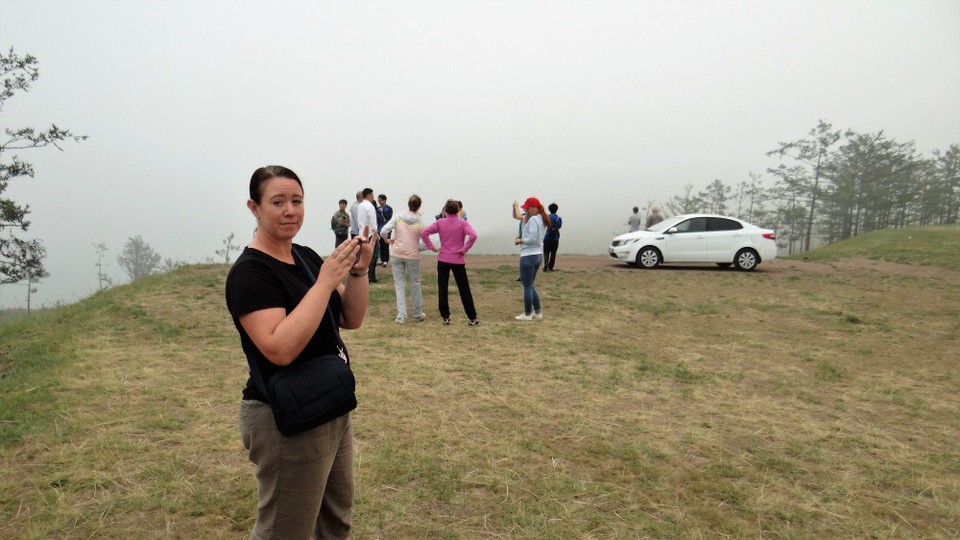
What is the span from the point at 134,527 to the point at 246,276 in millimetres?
2247

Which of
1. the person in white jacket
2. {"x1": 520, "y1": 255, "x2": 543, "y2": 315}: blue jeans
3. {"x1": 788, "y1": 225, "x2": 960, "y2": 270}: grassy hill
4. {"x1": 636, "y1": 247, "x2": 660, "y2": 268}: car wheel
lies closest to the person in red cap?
{"x1": 520, "y1": 255, "x2": 543, "y2": 315}: blue jeans

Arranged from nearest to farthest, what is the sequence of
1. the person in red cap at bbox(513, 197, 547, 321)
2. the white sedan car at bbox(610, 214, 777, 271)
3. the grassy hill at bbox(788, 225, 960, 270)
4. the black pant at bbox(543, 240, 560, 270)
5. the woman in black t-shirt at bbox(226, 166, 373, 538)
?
the woman in black t-shirt at bbox(226, 166, 373, 538) < the person in red cap at bbox(513, 197, 547, 321) < the black pant at bbox(543, 240, 560, 270) < the white sedan car at bbox(610, 214, 777, 271) < the grassy hill at bbox(788, 225, 960, 270)

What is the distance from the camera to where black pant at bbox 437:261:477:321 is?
24.6 ft

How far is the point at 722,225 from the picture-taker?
14227 mm

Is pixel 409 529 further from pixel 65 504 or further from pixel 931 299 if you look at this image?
pixel 931 299

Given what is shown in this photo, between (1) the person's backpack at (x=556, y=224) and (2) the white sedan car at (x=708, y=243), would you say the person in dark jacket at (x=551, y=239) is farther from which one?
(2) the white sedan car at (x=708, y=243)

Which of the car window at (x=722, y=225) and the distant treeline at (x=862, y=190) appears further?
the distant treeline at (x=862, y=190)

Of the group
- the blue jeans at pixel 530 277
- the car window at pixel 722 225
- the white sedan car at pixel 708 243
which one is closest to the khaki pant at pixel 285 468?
the blue jeans at pixel 530 277

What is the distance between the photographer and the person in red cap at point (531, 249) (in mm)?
7652

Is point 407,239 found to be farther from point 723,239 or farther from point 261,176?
point 723,239

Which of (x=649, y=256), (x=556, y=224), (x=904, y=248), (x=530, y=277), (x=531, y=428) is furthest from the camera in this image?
(x=904, y=248)

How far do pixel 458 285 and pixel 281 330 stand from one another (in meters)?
6.11

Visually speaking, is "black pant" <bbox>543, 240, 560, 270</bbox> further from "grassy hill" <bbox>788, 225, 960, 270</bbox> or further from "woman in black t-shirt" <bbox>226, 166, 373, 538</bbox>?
"woman in black t-shirt" <bbox>226, 166, 373, 538</bbox>

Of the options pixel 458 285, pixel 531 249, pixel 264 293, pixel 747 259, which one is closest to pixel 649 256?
pixel 747 259
